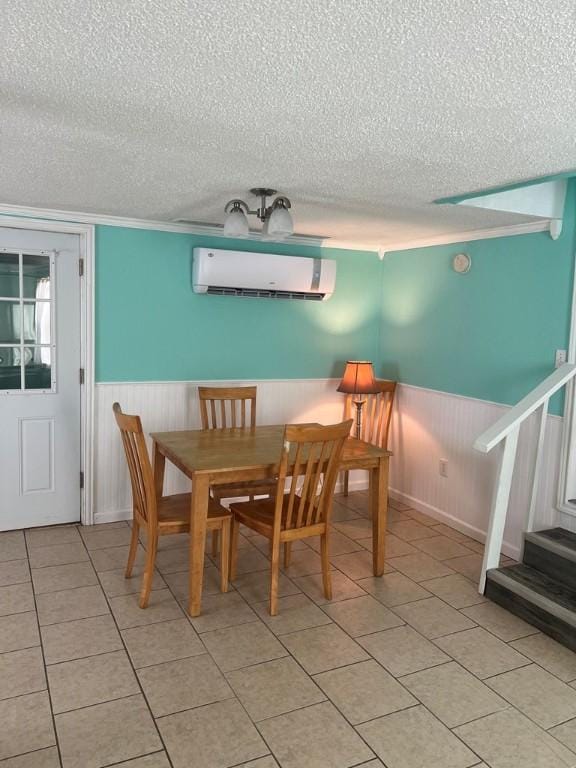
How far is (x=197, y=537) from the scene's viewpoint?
278 cm

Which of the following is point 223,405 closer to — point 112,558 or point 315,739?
point 112,558

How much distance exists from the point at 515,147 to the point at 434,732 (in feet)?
6.75

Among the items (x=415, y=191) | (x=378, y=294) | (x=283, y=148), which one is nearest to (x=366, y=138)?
(x=283, y=148)

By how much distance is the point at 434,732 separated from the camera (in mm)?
2055

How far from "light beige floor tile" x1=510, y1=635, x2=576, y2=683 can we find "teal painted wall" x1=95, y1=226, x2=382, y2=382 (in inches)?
95.6

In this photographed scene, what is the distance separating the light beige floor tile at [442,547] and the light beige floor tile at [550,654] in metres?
0.90

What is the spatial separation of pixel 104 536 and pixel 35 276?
168 cm

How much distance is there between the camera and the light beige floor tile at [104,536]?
3.61 metres

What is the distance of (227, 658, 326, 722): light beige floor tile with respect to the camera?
7.09 feet

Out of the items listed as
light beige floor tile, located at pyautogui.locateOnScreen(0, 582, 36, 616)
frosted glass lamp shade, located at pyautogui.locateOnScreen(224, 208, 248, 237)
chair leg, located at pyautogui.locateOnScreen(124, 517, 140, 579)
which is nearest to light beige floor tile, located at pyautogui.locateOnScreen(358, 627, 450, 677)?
chair leg, located at pyautogui.locateOnScreen(124, 517, 140, 579)

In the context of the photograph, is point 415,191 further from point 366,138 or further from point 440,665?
point 440,665

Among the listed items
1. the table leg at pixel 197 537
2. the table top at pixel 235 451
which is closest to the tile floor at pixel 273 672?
the table leg at pixel 197 537

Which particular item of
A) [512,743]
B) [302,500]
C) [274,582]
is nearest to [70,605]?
[274,582]

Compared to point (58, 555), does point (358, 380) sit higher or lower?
higher
